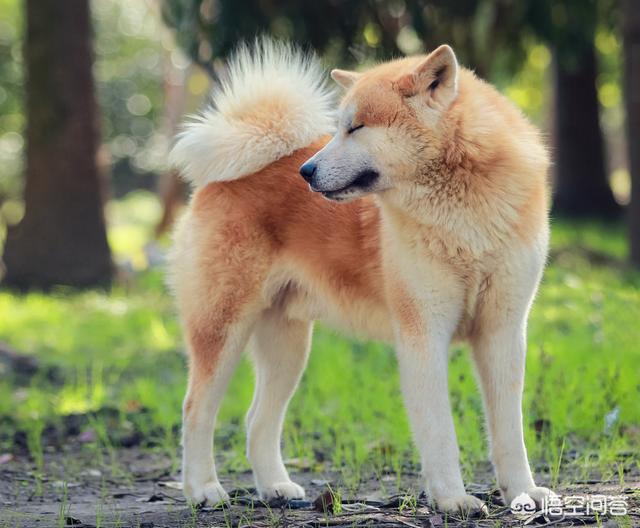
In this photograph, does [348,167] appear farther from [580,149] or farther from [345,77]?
[580,149]

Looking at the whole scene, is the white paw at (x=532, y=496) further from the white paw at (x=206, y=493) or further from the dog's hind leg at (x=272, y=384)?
the white paw at (x=206, y=493)

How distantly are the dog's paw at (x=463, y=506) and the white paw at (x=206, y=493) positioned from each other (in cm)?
94

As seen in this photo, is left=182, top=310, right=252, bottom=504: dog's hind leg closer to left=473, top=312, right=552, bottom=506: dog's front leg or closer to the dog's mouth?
the dog's mouth

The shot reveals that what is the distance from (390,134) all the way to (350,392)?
2430 mm

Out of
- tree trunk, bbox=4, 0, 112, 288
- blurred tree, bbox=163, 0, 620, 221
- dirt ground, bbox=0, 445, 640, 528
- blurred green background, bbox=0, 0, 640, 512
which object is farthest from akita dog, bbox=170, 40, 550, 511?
tree trunk, bbox=4, 0, 112, 288

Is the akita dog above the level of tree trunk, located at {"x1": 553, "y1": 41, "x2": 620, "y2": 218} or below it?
below

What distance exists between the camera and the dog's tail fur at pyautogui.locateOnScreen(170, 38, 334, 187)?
4.38 meters

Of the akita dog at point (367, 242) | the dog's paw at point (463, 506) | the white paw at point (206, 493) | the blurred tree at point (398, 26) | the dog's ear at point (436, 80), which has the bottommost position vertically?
the dog's paw at point (463, 506)

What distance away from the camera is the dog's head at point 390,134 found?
3.72 m

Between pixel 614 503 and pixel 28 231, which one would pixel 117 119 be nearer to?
pixel 28 231

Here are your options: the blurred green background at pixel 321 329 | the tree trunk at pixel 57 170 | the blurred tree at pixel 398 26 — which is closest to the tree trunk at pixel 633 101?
the blurred green background at pixel 321 329

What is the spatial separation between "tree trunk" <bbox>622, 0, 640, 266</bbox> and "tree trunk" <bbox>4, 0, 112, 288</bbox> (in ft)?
17.4

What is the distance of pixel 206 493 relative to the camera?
13.4 ft

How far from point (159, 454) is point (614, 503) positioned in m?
2.51
